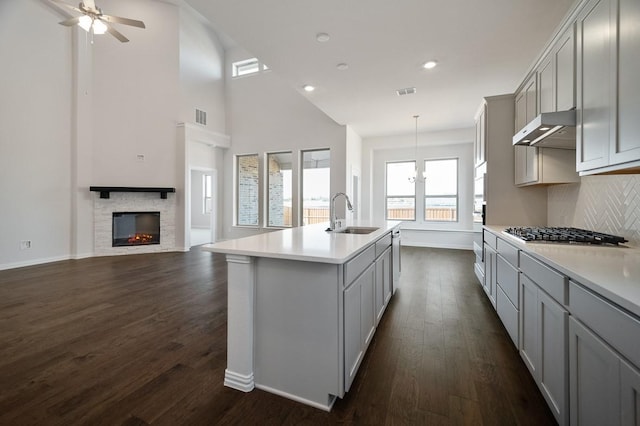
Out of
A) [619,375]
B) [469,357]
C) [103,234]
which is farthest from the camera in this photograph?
[103,234]

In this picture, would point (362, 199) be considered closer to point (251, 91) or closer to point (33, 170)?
point (251, 91)

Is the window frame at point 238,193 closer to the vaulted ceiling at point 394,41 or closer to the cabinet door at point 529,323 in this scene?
the vaulted ceiling at point 394,41

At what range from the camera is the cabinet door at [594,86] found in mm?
1608

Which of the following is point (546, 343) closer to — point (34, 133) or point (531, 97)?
point (531, 97)

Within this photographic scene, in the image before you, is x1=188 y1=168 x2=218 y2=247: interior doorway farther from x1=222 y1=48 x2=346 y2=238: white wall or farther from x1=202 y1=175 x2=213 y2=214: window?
x1=222 y1=48 x2=346 y2=238: white wall

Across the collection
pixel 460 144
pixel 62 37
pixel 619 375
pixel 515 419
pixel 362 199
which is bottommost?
pixel 515 419

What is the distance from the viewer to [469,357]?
6.88 ft

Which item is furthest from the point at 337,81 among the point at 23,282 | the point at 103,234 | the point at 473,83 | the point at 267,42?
the point at 103,234

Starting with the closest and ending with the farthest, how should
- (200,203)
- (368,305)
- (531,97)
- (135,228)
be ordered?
(368,305) < (531,97) < (135,228) < (200,203)

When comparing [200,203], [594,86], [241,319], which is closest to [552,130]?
[594,86]

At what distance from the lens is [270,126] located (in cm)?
744

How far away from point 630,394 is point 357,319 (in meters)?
1.20

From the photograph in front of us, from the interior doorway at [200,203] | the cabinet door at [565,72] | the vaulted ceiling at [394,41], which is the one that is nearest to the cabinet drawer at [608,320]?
the cabinet door at [565,72]

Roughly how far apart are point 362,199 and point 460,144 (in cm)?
277
